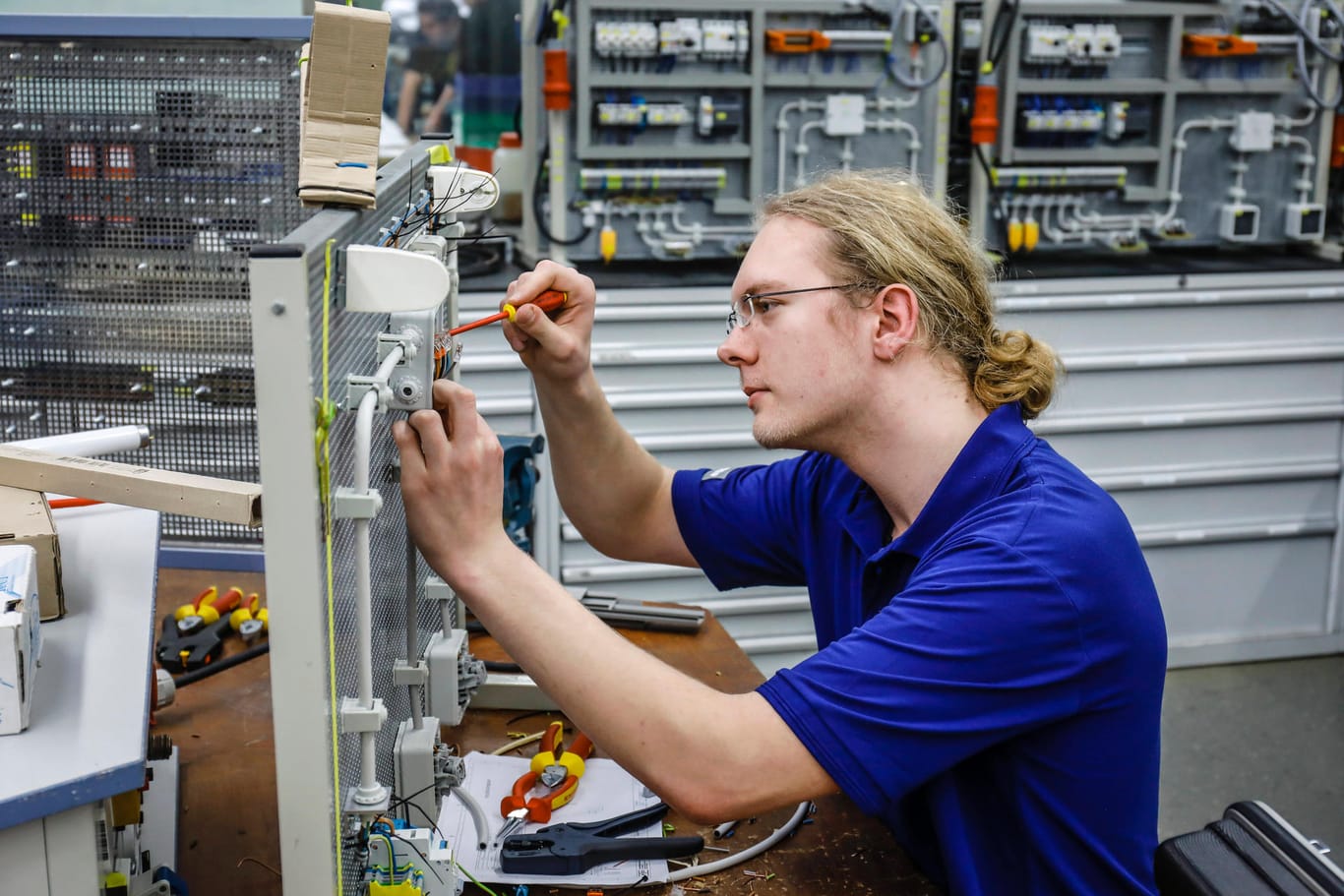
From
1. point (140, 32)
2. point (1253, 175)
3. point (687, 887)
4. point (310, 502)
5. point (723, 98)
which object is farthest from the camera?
point (1253, 175)

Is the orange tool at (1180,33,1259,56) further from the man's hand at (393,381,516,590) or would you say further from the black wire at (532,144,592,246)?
the man's hand at (393,381,516,590)

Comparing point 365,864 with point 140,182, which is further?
point 140,182

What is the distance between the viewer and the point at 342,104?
2.91ft

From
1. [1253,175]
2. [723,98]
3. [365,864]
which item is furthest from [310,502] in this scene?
[1253,175]

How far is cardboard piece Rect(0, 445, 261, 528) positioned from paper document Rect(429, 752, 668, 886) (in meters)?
0.30

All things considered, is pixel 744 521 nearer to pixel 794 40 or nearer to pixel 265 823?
pixel 265 823

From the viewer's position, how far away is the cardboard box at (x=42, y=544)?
1.01 metres

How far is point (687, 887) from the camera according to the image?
112 cm

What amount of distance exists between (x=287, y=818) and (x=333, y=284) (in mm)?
333

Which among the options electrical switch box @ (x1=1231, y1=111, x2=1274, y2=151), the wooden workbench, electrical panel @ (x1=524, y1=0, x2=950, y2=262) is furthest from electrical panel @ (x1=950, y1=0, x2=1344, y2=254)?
the wooden workbench

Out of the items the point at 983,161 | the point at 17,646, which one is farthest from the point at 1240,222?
the point at 17,646

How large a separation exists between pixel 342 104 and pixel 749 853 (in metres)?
0.72

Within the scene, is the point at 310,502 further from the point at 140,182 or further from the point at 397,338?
the point at 140,182

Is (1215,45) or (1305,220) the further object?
(1305,220)
